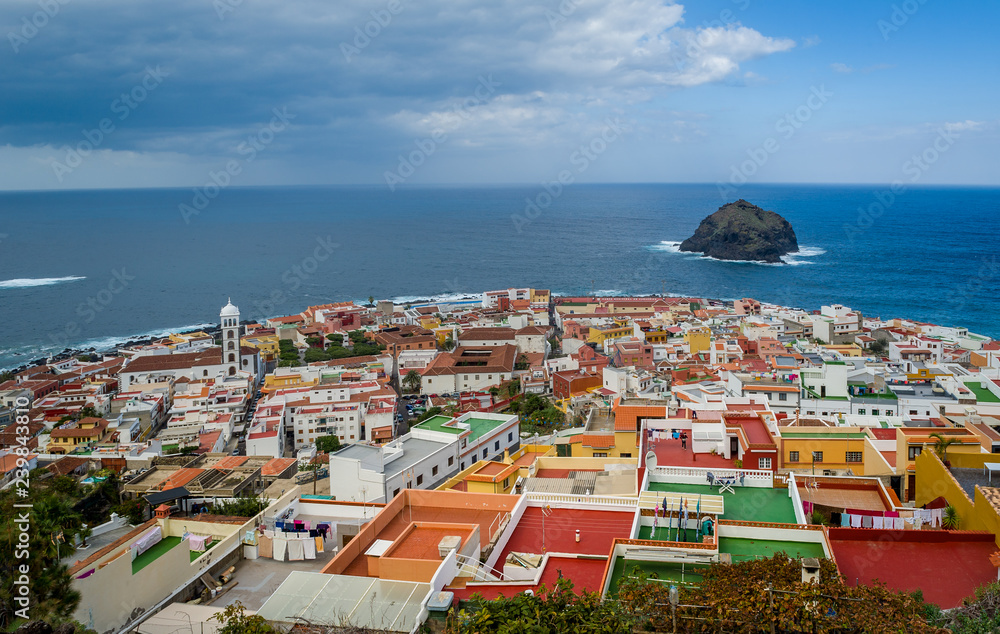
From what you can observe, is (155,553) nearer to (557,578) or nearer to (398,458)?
(557,578)

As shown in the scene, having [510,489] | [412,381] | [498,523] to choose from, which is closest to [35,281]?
[412,381]

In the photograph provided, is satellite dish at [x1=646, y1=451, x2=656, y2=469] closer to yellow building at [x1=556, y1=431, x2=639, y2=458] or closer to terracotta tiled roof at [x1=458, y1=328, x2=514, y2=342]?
yellow building at [x1=556, y1=431, x2=639, y2=458]

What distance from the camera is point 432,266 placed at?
276 ft

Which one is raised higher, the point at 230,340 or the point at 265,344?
the point at 230,340

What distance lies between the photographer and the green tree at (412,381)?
36.0m

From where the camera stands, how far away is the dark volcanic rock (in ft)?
267

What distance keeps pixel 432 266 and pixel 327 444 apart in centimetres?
5892

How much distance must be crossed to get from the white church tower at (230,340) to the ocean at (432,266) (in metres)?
17.1

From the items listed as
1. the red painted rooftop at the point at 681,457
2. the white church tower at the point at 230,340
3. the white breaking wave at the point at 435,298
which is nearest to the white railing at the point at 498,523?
the red painted rooftop at the point at 681,457

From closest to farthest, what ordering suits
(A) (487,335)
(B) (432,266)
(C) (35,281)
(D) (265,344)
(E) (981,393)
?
(E) (981,393) < (A) (487,335) < (D) (265,344) < (C) (35,281) < (B) (432,266)

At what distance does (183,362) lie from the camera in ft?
123

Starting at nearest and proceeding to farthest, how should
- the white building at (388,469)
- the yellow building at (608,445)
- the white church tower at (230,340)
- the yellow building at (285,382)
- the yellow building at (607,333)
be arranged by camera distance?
1. the white building at (388,469)
2. the yellow building at (608,445)
3. the yellow building at (285,382)
4. the white church tower at (230,340)
5. the yellow building at (607,333)

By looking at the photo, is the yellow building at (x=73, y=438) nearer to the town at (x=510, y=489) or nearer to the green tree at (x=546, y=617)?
the town at (x=510, y=489)

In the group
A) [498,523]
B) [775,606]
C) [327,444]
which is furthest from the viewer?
[327,444]
